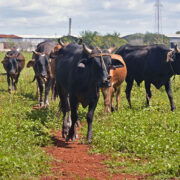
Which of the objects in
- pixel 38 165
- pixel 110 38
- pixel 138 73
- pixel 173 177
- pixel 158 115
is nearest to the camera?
pixel 173 177

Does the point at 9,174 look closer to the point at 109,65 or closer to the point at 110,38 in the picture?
the point at 109,65

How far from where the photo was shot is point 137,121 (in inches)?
386

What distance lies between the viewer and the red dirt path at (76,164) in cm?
603

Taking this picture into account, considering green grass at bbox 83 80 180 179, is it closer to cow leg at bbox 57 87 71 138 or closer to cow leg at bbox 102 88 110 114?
cow leg at bbox 102 88 110 114

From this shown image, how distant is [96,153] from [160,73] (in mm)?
6168

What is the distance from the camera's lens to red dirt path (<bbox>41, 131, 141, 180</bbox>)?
6027mm

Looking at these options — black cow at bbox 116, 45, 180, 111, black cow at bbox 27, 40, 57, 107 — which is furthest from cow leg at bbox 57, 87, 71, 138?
black cow at bbox 116, 45, 180, 111

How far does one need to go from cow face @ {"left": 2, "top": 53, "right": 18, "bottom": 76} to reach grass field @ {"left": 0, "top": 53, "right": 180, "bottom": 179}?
6.07 meters

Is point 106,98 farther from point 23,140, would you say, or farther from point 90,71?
point 23,140

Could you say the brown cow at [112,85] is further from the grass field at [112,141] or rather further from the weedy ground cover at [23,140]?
the weedy ground cover at [23,140]

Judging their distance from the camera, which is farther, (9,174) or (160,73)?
(160,73)

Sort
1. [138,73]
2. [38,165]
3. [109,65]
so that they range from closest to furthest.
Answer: [38,165]
[109,65]
[138,73]

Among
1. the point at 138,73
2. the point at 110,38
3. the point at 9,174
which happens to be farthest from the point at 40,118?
the point at 110,38

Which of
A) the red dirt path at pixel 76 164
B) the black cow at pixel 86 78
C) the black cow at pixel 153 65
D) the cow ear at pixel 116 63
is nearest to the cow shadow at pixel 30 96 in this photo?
the black cow at pixel 153 65
